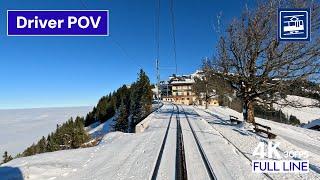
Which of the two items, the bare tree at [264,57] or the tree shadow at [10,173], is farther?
the bare tree at [264,57]

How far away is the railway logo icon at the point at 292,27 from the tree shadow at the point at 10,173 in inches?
451

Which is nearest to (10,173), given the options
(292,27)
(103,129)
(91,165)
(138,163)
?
(91,165)

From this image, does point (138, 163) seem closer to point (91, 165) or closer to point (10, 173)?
point (91, 165)

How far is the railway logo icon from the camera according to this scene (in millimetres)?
14984

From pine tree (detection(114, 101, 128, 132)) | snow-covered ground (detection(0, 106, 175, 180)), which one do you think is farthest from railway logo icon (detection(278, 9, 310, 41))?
pine tree (detection(114, 101, 128, 132))

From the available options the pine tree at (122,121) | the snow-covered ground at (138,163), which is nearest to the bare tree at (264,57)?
the snow-covered ground at (138,163)

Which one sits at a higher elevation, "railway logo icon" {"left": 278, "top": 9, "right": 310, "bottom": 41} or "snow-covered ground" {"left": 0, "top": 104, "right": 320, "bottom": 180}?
"railway logo icon" {"left": 278, "top": 9, "right": 310, "bottom": 41}

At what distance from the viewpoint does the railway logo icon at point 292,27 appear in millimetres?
14984

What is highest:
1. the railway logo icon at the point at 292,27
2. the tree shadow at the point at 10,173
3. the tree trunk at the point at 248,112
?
the railway logo icon at the point at 292,27

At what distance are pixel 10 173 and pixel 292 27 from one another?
41.6 feet

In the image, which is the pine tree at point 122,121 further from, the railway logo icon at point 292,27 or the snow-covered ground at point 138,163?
the railway logo icon at point 292,27

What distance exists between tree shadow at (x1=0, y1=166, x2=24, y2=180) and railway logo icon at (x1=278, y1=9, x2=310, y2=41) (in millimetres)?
11445

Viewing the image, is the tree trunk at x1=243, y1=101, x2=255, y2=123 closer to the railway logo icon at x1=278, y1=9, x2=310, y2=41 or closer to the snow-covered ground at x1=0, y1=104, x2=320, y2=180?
the snow-covered ground at x1=0, y1=104, x2=320, y2=180

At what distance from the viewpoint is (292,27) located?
1541 cm
